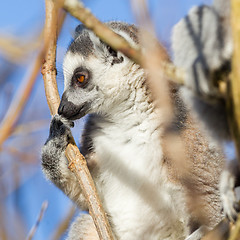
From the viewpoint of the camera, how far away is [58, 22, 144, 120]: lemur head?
3354mm

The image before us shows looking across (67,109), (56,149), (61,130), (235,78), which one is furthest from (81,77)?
(235,78)

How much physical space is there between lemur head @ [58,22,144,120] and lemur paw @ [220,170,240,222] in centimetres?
132

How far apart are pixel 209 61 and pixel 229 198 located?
82 centimetres

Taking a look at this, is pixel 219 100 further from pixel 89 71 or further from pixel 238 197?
pixel 89 71

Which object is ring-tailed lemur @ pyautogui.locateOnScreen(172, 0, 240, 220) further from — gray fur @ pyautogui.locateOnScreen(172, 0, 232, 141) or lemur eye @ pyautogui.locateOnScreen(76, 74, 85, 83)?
lemur eye @ pyautogui.locateOnScreen(76, 74, 85, 83)

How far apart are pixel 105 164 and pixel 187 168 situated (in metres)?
0.75

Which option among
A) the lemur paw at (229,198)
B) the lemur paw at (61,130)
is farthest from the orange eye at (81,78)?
the lemur paw at (229,198)

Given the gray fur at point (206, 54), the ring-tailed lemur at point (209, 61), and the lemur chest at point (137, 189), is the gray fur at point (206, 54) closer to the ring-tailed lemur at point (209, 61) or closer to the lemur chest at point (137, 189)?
the ring-tailed lemur at point (209, 61)

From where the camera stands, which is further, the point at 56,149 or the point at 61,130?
the point at 56,149

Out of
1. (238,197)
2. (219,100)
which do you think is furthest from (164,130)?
(219,100)

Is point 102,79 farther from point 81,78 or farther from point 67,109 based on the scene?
point 67,109

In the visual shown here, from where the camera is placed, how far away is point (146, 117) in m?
3.32

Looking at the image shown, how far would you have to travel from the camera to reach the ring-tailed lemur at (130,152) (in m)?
3.18

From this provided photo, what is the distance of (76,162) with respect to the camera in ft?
8.86
